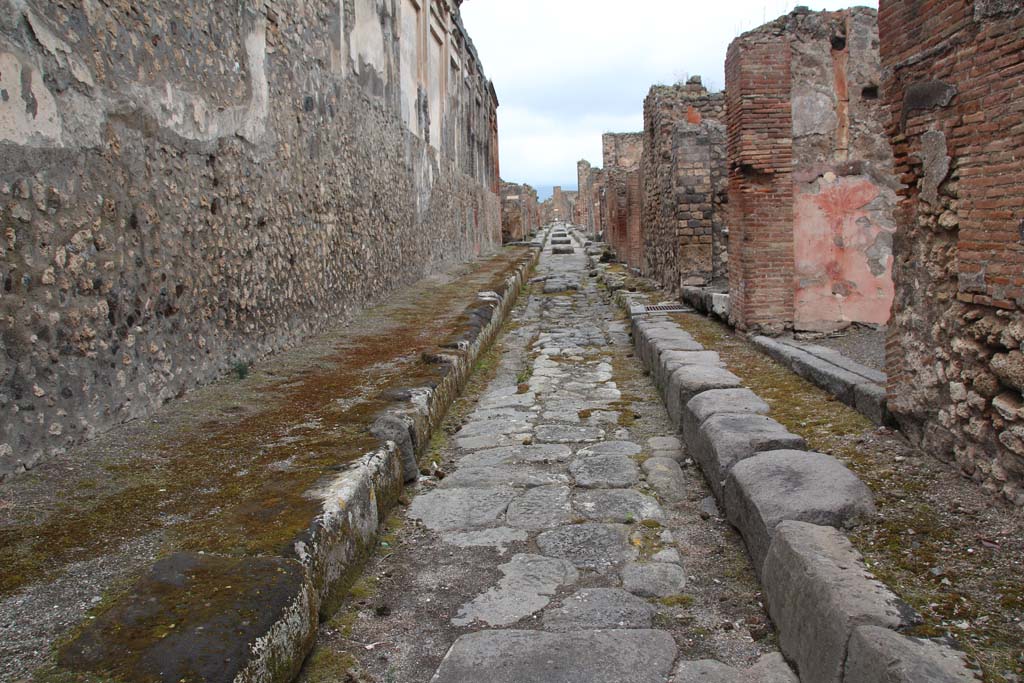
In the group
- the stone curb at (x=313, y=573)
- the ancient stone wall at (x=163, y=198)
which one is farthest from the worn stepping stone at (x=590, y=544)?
the ancient stone wall at (x=163, y=198)

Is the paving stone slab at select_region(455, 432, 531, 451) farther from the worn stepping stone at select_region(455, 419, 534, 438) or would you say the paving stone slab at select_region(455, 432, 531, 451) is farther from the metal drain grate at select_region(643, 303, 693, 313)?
the metal drain grate at select_region(643, 303, 693, 313)

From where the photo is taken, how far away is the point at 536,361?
724 centimetres

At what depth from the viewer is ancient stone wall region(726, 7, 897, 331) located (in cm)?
679

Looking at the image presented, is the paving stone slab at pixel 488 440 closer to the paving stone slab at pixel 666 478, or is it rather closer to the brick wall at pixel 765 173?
the paving stone slab at pixel 666 478

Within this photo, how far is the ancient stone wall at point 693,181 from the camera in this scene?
10.4 metres

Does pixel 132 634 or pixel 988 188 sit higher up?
pixel 988 188

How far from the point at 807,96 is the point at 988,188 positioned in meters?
4.37

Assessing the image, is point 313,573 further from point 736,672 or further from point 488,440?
point 488,440

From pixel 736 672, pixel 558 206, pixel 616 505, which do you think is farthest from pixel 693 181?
pixel 558 206

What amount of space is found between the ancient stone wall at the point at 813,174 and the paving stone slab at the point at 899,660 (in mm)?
5544

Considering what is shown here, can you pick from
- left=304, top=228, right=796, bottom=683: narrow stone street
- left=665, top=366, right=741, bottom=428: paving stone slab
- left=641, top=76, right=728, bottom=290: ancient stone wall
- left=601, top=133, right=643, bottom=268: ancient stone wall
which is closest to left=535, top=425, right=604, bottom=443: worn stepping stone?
left=304, top=228, right=796, bottom=683: narrow stone street

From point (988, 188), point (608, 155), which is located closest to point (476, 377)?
point (988, 188)

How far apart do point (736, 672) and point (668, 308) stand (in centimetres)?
759

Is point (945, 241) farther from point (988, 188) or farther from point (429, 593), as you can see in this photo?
point (429, 593)
